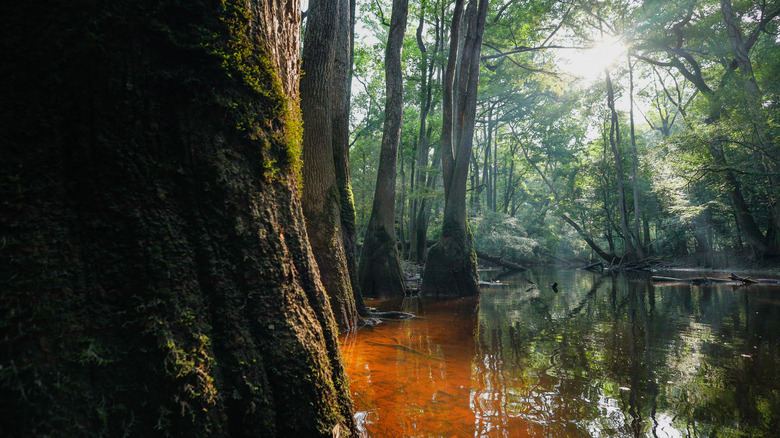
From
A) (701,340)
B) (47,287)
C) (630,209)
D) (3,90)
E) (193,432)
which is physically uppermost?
(630,209)

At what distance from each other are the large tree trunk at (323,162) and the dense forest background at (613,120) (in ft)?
28.3

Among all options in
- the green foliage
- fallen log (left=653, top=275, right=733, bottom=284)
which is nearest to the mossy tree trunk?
fallen log (left=653, top=275, right=733, bottom=284)

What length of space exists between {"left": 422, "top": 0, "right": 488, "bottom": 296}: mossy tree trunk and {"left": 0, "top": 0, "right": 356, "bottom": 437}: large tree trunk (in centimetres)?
805

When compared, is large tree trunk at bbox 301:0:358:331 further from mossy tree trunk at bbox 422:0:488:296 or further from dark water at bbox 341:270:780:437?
mossy tree trunk at bbox 422:0:488:296

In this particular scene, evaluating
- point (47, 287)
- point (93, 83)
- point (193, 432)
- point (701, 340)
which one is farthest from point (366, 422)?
point (701, 340)

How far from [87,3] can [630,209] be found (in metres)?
29.9

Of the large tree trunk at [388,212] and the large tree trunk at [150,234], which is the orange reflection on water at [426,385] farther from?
the large tree trunk at [388,212]

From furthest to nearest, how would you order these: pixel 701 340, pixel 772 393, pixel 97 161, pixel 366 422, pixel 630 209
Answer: pixel 630 209 → pixel 701 340 → pixel 772 393 → pixel 366 422 → pixel 97 161

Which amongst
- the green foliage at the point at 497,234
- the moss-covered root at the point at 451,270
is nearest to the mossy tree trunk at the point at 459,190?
the moss-covered root at the point at 451,270

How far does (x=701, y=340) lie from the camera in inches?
193

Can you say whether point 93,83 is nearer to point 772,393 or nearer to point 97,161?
point 97,161

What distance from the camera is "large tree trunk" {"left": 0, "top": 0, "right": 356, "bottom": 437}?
1178mm

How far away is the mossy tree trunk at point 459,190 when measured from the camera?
9812mm

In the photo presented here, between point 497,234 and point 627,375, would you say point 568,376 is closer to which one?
point 627,375
